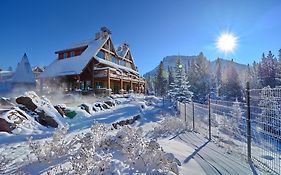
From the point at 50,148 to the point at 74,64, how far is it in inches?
943

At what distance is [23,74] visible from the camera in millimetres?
26812

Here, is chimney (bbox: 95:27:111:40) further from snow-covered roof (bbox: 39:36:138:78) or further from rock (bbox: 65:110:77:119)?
rock (bbox: 65:110:77:119)

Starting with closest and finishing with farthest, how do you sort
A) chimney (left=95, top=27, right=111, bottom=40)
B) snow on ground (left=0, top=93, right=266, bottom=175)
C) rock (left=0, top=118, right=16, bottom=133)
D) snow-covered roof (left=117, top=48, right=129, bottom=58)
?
1. snow on ground (left=0, top=93, right=266, bottom=175)
2. rock (left=0, top=118, right=16, bottom=133)
3. chimney (left=95, top=27, right=111, bottom=40)
4. snow-covered roof (left=117, top=48, right=129, bottom=58)

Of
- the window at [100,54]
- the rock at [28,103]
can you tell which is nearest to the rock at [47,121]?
the rock at [28,103]

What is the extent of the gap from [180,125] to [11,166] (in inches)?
307

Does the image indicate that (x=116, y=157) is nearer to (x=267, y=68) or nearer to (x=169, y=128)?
(x=169, y=128)

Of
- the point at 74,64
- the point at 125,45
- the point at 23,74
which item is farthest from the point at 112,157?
the point at 125,45

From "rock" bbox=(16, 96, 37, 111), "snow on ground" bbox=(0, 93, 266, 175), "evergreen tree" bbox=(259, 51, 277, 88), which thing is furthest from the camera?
"evergreen tree" bbox=(259, 51, 277, 88)

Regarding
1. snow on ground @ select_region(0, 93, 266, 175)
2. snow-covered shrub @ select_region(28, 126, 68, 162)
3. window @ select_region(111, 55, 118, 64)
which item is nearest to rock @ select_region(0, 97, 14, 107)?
snow on ground @ select_region(0, 93, 266, 175)

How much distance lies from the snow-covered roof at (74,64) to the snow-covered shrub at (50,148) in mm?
20896

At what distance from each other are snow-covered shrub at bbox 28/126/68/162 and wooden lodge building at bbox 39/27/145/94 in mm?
20105

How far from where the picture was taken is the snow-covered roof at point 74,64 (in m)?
26.6

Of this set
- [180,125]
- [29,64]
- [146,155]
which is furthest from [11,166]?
[29,64]

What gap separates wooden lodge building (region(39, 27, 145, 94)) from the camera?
2725 centimetres
